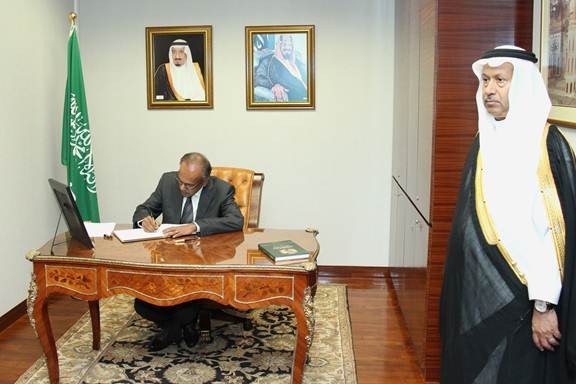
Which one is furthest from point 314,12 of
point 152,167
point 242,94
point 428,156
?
point 428,156

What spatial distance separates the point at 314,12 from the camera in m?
5.24

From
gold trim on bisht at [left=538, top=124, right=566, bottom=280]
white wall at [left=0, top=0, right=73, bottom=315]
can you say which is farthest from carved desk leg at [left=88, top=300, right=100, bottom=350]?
gold trim on bisht at [left=538, top=124, right=566, bottom=280]

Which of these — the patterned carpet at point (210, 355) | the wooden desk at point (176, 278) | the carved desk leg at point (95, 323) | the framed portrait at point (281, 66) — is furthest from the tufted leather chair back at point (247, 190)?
the framed portrait at point (281, 66)

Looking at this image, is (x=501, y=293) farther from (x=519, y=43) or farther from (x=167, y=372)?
(x=167, y=372)

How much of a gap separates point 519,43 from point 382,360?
1952 mm

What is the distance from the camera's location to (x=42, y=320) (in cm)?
319

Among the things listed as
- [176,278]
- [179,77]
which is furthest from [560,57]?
[179,77]

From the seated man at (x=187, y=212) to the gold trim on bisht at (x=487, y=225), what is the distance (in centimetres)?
160

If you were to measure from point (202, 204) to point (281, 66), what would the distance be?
6.19 feet

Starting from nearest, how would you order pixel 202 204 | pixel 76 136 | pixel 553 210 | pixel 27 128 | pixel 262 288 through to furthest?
pixel 553 210, pixel 262 288, pixel 202 204, pixel 27 128, pixel 76 136

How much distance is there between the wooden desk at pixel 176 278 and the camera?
116 inches

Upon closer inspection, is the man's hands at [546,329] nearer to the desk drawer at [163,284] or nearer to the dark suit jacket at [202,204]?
the desk drawer at [163,284]

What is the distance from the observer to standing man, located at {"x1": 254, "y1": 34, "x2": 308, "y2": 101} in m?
5.25

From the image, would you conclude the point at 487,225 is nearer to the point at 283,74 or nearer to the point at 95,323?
the point at 95,323
